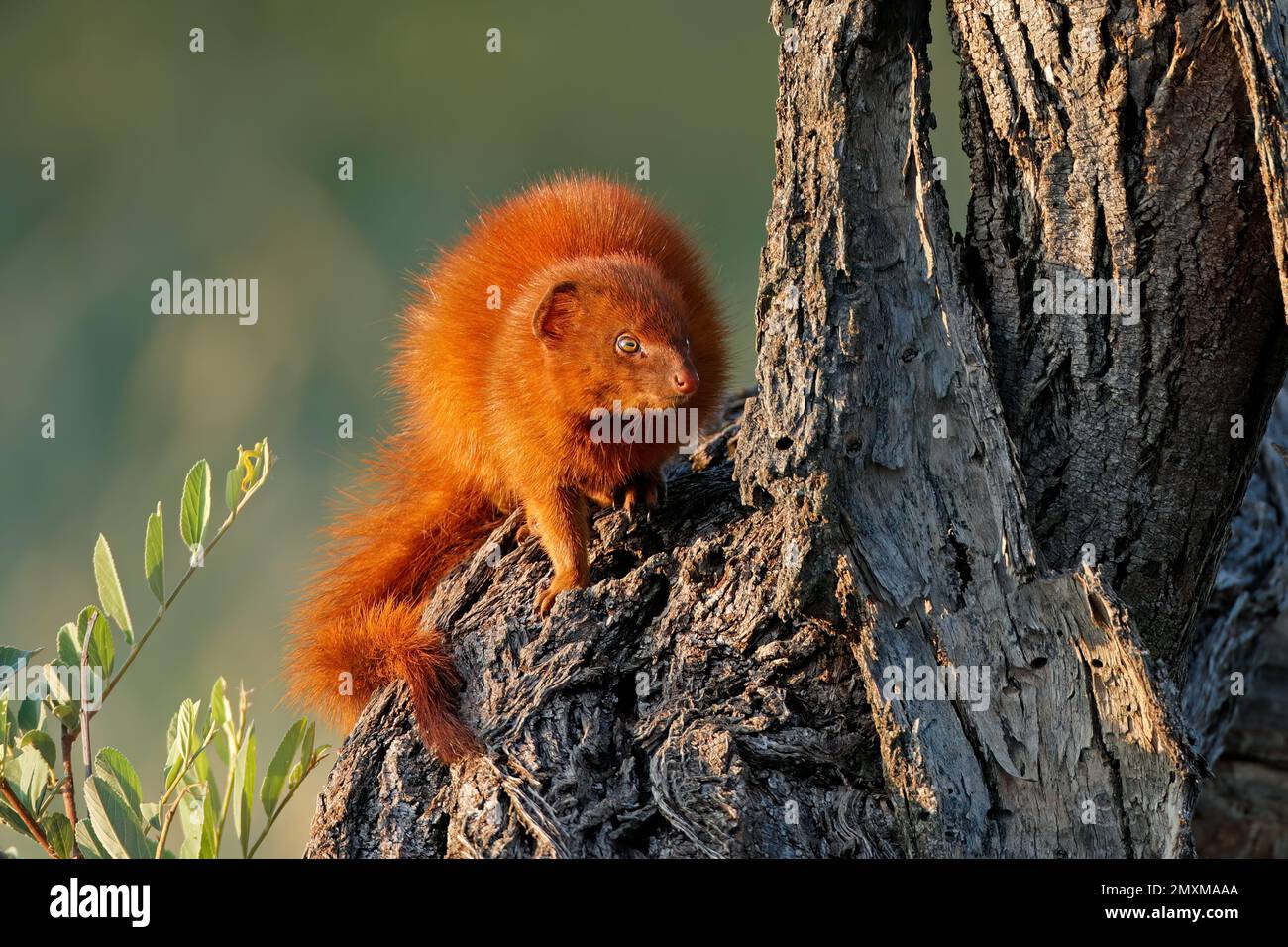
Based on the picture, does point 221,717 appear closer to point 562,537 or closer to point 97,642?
point 97,642

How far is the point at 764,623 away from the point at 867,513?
0.92 feet

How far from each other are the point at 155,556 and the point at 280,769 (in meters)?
0.47

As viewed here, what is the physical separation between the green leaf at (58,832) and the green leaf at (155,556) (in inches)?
16.1

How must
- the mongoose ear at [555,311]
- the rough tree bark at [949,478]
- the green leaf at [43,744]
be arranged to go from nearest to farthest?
the rough tree bark at [949,478] → the green leaf at [43,744] → the mongoose ear at [555,311]

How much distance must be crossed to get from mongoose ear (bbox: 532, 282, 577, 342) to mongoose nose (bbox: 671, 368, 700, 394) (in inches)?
10.8

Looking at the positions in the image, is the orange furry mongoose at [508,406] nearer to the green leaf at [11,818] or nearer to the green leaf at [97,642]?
the green leaf at [97,642]

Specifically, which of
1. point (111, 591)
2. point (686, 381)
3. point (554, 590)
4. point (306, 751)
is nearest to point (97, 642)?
point (111, 591)

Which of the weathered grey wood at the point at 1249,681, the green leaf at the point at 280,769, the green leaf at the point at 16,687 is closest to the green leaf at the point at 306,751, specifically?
the green leaf at the point at 280,769

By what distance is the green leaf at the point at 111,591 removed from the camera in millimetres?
2268

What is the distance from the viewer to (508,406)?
106 inches

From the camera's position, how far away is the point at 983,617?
2113 mm

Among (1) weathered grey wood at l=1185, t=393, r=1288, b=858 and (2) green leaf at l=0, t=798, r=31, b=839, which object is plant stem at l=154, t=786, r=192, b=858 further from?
(1) weathered grey wood at l=1185, t=393, r=1288, b=858

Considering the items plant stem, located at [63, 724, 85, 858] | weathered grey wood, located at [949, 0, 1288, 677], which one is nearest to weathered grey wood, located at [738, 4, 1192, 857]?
weathered grey wood, located at [949, 0, 1288, 677]

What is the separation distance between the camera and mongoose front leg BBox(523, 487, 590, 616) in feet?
8.17
